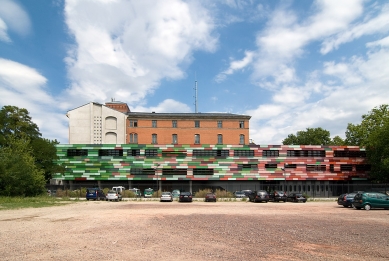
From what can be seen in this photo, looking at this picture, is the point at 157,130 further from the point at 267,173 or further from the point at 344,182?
the point at 344,182

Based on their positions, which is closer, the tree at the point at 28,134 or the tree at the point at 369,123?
the tree at the point at 28,134

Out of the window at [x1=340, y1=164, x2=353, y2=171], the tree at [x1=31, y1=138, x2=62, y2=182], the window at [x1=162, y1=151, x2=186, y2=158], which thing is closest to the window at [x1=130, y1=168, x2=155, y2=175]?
the window at [x1=162, y1=151, x2=186, y2=158]

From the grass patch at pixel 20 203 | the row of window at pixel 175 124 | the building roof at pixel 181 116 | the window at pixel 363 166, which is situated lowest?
the grass patch at pixel 20 203

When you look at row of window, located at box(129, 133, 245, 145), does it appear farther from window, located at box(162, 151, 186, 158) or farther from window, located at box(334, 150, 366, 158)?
window, located at box(334, 150, 366, 158)

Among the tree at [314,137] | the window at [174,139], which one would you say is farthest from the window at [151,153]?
the tree at [314,137]

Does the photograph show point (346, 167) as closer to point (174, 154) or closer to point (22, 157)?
point (174, 154)

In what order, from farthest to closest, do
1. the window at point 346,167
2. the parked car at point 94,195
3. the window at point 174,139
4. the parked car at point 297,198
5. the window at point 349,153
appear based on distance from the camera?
the window at point 174,139
the window at point 349,153
the window at point 346,167
the parked car at point 94,195
the parked car at point 297,198

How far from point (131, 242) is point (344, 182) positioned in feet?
219

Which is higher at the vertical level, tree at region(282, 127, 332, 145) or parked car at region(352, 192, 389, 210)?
tree at region(282, 127, 332, 145)

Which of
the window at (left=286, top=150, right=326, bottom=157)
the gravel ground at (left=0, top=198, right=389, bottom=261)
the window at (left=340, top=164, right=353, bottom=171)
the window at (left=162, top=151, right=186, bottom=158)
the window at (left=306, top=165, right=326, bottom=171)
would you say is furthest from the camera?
the window at (left=340, top=164, right=353, bottom=171)

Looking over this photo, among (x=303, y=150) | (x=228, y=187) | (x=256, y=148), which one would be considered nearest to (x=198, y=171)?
(x=228, y=187)

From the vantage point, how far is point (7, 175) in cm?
3753

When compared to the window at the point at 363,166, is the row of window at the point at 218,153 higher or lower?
higher

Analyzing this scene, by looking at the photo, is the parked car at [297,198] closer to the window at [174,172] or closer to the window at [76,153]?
the window at [174,172]
